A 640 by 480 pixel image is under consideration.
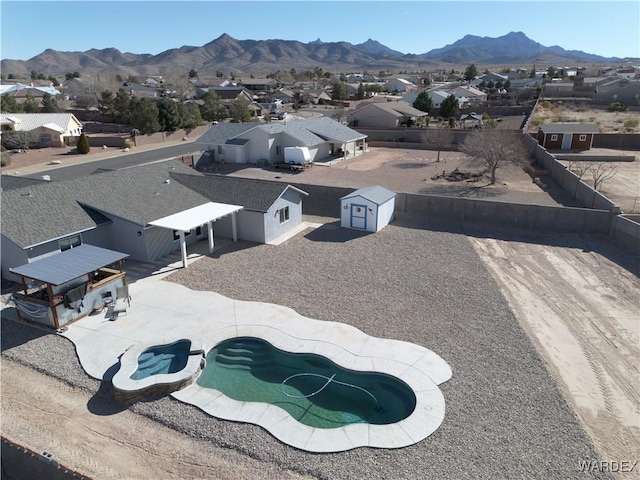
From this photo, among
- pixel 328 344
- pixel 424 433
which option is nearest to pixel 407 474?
pixel 424 433

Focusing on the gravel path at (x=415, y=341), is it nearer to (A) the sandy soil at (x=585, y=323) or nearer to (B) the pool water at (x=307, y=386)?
(A) the sandy soil at (x=585, y=323)

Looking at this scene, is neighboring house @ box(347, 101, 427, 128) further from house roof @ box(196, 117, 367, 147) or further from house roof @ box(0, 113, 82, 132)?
house roof @ box(0, 113, 82, 132)

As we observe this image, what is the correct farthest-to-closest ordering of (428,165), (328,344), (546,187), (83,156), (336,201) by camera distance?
1. (83,156)
2. (428,165)
3. (546,187)
4. (336,201)
5. (328,344)

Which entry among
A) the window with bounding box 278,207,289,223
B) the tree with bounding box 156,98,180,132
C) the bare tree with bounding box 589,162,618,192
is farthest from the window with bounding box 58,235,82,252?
the tree with bounding box 156,98,180,132

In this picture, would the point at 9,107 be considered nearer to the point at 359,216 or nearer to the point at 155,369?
the point at 359,216

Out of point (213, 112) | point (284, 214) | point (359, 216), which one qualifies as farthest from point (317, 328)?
point (213, 112)

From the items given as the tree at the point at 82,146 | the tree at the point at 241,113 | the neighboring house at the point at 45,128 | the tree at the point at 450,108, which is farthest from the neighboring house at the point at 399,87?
the tree at the point at 82,146

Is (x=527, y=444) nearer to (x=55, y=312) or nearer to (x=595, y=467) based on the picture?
(x=595, y=467)
